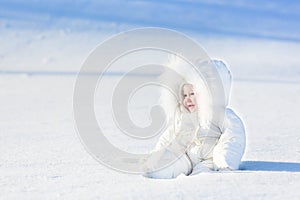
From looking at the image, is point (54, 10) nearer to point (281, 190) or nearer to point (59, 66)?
point (59, 66)

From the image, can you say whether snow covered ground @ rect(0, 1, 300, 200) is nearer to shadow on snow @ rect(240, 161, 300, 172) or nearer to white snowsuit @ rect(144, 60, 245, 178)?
shadow on snow @ rect(240, 161, 300, 172)

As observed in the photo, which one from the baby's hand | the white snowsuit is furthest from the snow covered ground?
the baby's hand

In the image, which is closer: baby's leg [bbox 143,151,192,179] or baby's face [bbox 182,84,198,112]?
baby's leg [bbox 143,151,192,179]

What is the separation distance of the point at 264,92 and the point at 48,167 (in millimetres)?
3134

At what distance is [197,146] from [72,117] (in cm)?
188

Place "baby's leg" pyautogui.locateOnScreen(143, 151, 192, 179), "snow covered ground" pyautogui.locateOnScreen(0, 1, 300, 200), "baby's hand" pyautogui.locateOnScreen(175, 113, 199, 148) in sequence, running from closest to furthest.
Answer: "snow covered ground" pyautogui.locateOnScreen(0, 1, 300, 200) → "baby's leg" pyautogui.locateOnScreen(143, 151, 192, 179) → "baby's hand" pyautogui.locateOnScreen(175, 113, 199, 148)

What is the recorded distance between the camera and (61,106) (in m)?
4.61

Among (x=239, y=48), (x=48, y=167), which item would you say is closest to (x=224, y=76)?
(x=48, y=167)

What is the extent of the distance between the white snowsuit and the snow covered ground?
109 mm

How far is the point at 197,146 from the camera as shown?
237 cm

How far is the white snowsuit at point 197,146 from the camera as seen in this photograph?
224 cm

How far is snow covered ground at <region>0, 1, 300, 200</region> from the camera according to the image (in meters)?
1.98

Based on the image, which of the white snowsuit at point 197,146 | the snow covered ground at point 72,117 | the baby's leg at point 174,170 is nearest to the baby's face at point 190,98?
the white snowsuit at point 197,146

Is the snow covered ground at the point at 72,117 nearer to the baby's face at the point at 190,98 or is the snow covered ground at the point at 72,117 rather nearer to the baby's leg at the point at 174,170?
the baby's leg at the point at 174,170
